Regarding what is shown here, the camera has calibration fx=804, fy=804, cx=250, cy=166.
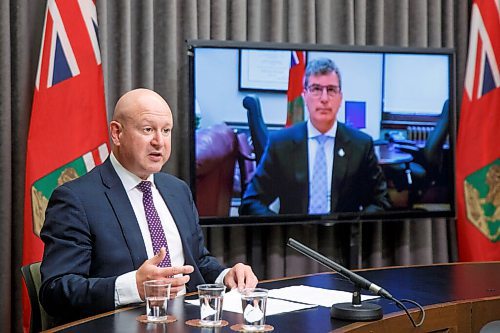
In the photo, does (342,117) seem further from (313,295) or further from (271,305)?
(271,305)

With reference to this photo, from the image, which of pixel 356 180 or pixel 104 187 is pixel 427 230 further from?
pixel 104 187

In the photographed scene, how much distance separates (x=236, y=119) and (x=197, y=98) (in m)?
0.23

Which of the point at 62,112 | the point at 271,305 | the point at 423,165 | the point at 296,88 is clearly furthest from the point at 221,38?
the point at 271,305

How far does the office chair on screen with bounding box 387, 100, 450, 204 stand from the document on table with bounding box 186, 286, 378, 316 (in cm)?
192

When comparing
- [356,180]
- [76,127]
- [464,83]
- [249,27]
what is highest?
[249,27]

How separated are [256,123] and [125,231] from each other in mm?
1619

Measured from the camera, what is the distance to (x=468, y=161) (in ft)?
14.7

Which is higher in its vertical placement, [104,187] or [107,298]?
[104,187]

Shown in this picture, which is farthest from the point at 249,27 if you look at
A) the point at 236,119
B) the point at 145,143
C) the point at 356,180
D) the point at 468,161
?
the point at 145,143

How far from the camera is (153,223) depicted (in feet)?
8.86

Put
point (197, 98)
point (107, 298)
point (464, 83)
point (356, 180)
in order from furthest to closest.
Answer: point (464, 83) < point (356, 180) < point (197, 98) < point (107, 298)

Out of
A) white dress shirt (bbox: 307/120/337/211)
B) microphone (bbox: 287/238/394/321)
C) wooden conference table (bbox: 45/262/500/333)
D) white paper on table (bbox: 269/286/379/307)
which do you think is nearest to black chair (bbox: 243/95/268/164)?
white dress shirt (bbox: 307/120/337/211)

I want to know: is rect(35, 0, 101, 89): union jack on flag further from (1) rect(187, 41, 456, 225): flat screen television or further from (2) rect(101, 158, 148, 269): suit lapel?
(2) rect(101, 158, 148, 269): suit lapel

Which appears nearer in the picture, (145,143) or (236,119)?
(145,143)
